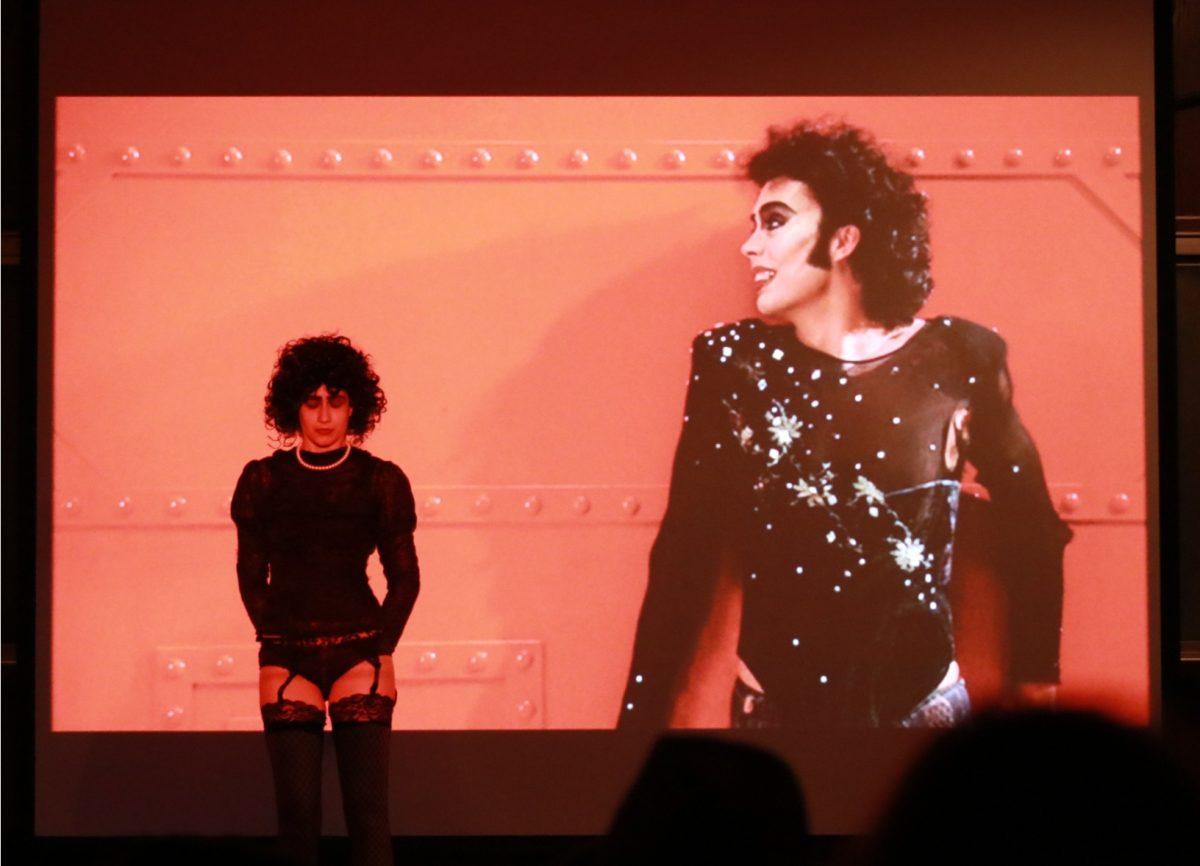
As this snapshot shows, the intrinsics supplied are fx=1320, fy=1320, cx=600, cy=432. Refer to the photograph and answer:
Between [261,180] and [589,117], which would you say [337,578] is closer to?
[261,180]

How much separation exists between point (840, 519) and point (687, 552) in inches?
15.8

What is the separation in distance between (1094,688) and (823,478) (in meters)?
2.55

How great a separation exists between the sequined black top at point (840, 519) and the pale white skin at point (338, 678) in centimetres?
84

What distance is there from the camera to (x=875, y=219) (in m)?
3.42

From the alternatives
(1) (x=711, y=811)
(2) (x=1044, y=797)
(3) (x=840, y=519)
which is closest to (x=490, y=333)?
(3) (x=840, y=519)

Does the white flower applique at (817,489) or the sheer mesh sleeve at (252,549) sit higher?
the white flower applique at (817,489)

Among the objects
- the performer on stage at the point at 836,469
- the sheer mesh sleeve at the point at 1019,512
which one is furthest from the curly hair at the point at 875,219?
the sheer mesh sleeve at the point at 1019,512

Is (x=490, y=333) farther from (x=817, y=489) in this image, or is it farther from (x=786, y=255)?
(x=817, y=489)

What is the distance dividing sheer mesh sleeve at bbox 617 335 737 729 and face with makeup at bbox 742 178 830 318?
0.21 m

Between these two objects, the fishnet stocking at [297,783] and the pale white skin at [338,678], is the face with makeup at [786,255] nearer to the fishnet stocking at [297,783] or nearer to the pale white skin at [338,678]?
the pale white skin at [338,678]

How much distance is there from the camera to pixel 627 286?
345 centimetres

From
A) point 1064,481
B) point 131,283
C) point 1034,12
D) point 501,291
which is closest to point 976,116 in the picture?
point 1034,12

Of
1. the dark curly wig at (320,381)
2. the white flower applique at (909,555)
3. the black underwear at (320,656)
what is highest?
the dark curly wig at (320,381)

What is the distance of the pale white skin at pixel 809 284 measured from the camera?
11.2ft
